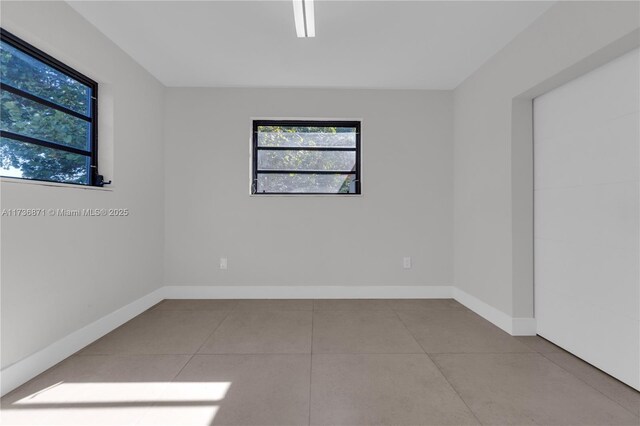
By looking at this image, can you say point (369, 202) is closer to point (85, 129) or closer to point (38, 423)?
point (85, 129)

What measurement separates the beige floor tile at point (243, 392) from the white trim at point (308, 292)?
4.72 ft

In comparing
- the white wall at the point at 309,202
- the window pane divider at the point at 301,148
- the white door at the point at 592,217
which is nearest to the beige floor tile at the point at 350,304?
the white wall at the point at 309,202

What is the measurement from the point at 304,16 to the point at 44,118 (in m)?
2.05

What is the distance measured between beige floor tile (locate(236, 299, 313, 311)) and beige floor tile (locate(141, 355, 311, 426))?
110 cm

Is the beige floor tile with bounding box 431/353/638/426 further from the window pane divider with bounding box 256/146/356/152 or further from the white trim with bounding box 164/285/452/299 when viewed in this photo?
the window pane divider with bounding box 256/146/356/152

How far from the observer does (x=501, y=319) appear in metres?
2.81

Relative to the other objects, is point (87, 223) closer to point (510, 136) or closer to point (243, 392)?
point (243, 392)

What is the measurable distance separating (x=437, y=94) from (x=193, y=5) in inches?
113

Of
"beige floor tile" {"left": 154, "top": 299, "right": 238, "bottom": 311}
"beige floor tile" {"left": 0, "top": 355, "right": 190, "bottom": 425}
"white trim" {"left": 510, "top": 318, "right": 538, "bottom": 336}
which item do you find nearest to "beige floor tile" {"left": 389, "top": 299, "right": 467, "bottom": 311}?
"white trim" {"left": 510, "top": 318, "right": 538, "bottom": 336}

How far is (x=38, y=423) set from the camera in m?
1.56

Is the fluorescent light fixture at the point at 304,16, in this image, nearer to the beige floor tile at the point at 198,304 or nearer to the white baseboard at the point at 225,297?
the white baseboard at the point at 225,297

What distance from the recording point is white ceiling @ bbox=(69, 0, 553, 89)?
7.45 ft

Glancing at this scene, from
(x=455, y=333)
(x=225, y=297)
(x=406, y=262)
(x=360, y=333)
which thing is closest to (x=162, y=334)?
(x=225, y=297)

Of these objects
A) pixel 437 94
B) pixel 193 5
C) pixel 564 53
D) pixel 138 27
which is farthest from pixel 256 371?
pixel 437 94
